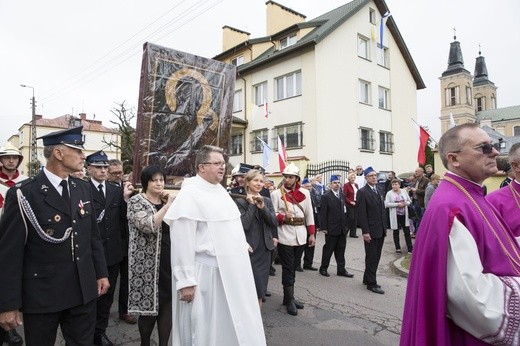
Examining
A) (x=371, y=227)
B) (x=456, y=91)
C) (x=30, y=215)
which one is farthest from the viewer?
(x=456, y=91)

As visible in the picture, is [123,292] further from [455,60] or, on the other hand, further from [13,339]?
[455,60]

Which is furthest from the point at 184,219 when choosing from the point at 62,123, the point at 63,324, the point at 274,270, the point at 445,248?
the point at 62,123

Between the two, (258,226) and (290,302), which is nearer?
(258,226)

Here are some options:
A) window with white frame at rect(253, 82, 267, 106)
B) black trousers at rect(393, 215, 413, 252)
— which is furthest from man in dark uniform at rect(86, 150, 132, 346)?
window with white frame at rect(253, 82, 267, 106)

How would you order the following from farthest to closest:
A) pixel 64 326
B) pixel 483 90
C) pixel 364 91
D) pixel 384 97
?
pixel 483 90, pixel 384 97, pixel 364 91, pixel 64 326

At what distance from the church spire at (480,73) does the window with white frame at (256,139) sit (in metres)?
93.1

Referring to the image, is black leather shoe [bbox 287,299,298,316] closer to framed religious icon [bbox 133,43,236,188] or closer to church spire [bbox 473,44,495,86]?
framed religious icon [bbox 133,43,236,188]

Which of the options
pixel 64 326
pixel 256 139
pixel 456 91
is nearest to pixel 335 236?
pixel 64 326

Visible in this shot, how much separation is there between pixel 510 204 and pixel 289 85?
63.4ft

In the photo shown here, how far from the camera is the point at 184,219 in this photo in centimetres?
315

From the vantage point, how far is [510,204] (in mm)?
3439

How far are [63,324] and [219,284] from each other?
121cm

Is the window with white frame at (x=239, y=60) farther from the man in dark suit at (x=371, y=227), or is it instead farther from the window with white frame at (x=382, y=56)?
the man in dark suit at (x=371, y=227)

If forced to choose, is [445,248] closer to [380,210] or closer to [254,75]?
[380,210]
